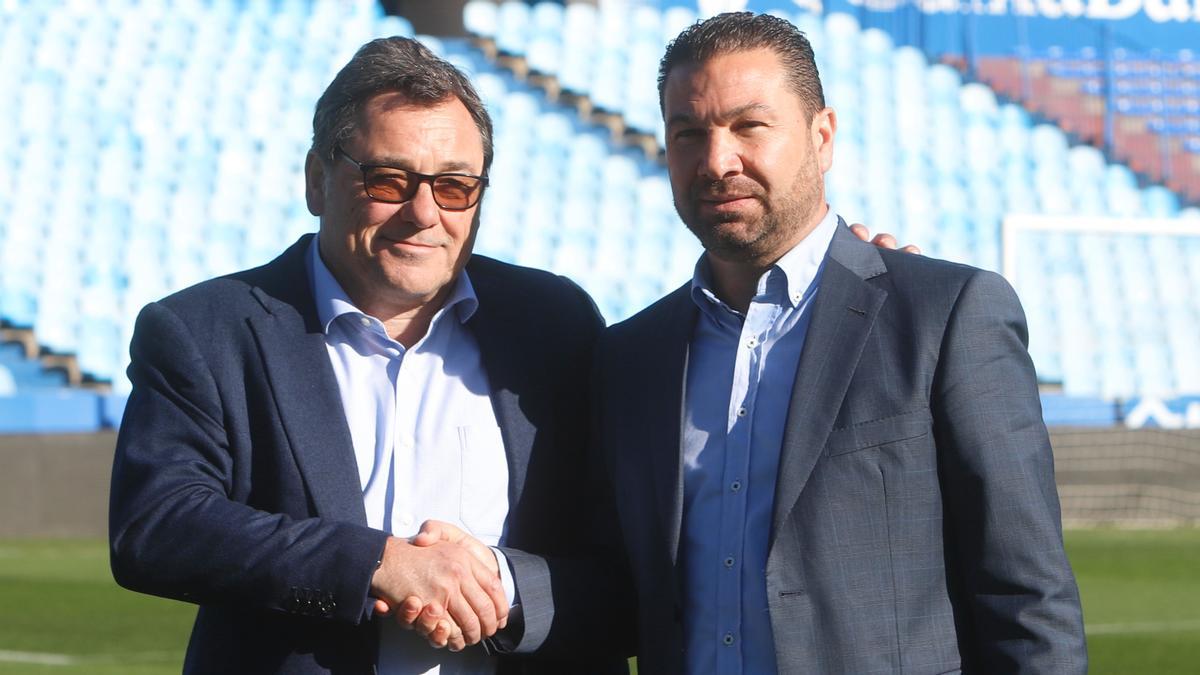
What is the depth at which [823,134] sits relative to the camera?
2615 mm

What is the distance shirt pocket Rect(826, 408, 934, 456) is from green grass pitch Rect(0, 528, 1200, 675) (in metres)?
5.19

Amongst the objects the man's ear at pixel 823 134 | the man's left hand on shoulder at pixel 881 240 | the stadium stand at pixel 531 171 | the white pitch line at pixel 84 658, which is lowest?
the white pitch line at pixel 84 658

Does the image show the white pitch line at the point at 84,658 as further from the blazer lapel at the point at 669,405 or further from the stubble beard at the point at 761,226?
the stubble beard at the point at 761,226

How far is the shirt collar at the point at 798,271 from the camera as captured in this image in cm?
257

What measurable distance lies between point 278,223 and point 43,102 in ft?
9.80

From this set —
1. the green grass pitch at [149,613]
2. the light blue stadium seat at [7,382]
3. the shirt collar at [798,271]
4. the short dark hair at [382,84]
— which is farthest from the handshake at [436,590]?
the light blue stadium seat at [7,382]

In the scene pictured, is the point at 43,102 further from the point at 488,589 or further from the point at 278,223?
the point at 488,589

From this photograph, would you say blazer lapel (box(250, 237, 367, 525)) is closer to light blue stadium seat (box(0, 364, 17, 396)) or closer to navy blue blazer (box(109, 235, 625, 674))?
navy blue blazer (box(109, 235, 625, 674))

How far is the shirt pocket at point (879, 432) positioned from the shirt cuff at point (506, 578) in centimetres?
59

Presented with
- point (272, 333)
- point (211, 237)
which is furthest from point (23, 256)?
point (272, 333)

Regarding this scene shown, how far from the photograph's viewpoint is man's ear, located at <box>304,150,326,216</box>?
281 cm

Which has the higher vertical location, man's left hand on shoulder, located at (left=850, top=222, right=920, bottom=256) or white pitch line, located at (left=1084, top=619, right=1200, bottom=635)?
man's left hand on shoulder, located at (left=850, top=222, right=920, bottom=256)

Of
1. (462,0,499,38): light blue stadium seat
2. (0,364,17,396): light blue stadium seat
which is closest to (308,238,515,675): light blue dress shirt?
(0,364,17,396): light blue stadium seat

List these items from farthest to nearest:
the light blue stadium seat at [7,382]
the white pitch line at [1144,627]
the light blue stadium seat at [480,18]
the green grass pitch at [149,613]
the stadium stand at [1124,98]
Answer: the light blue stadium seat at [480,18], the stadium stand at [1124,98], the light blue stadium seat at [7,382], the white pitch line at [1144,627], the green grass pitch at [149,613]
